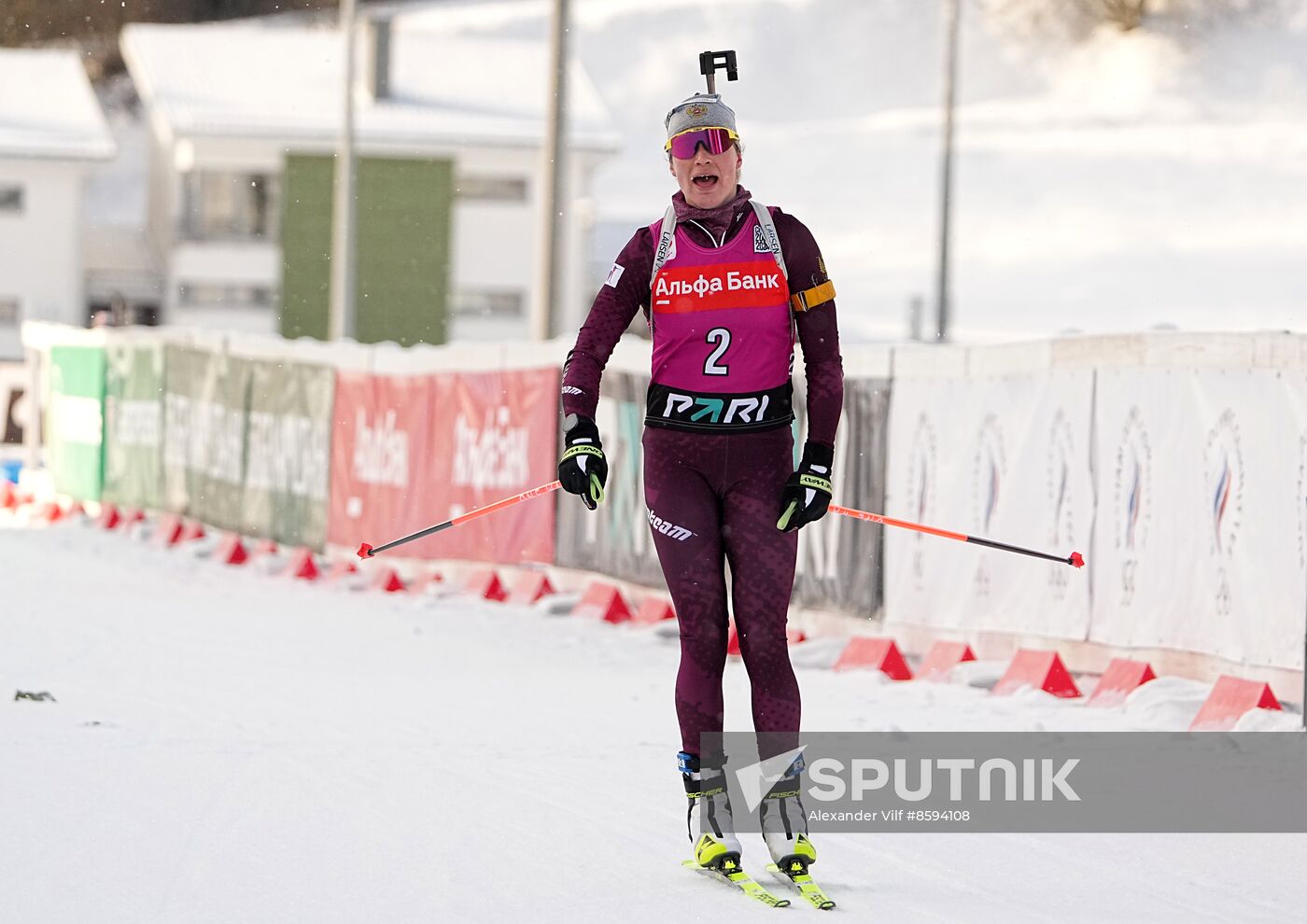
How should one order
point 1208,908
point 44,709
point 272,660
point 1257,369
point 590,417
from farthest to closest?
point 272,660 < point 1257,369 < point 44,709 < point 590,417 < point 1208,908

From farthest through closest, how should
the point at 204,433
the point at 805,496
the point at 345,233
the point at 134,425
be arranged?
the point at 345,233, the point at 134,425, the point at 204,433, the point at 805,496

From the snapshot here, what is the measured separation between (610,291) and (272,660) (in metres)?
5.58

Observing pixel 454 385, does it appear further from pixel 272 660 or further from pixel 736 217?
pixel 736 217

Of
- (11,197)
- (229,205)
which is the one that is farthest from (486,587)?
(11,197)

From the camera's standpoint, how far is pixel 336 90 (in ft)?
173

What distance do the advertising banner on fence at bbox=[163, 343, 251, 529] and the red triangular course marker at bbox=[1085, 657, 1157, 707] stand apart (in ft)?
35.1

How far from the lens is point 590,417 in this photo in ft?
18.6

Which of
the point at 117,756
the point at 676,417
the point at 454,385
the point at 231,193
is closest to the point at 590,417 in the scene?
the point at 676,417

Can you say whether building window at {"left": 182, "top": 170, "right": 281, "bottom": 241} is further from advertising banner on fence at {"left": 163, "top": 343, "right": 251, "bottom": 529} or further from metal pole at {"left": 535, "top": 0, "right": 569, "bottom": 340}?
metal pole at {"left": 535, "top": 0, "right": 569, "bottom": 340}

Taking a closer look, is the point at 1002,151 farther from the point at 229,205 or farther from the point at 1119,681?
the point at 1119,681

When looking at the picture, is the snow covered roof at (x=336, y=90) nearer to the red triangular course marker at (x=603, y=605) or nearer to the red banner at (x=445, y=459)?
the red banner at (x=445, y=459)

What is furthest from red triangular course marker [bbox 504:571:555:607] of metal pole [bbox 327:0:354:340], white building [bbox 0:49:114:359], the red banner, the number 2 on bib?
white building [bbox 0:49:114:359]

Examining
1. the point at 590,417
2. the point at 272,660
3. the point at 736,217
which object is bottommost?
the point at 272,660

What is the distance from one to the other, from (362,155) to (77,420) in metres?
28.8
